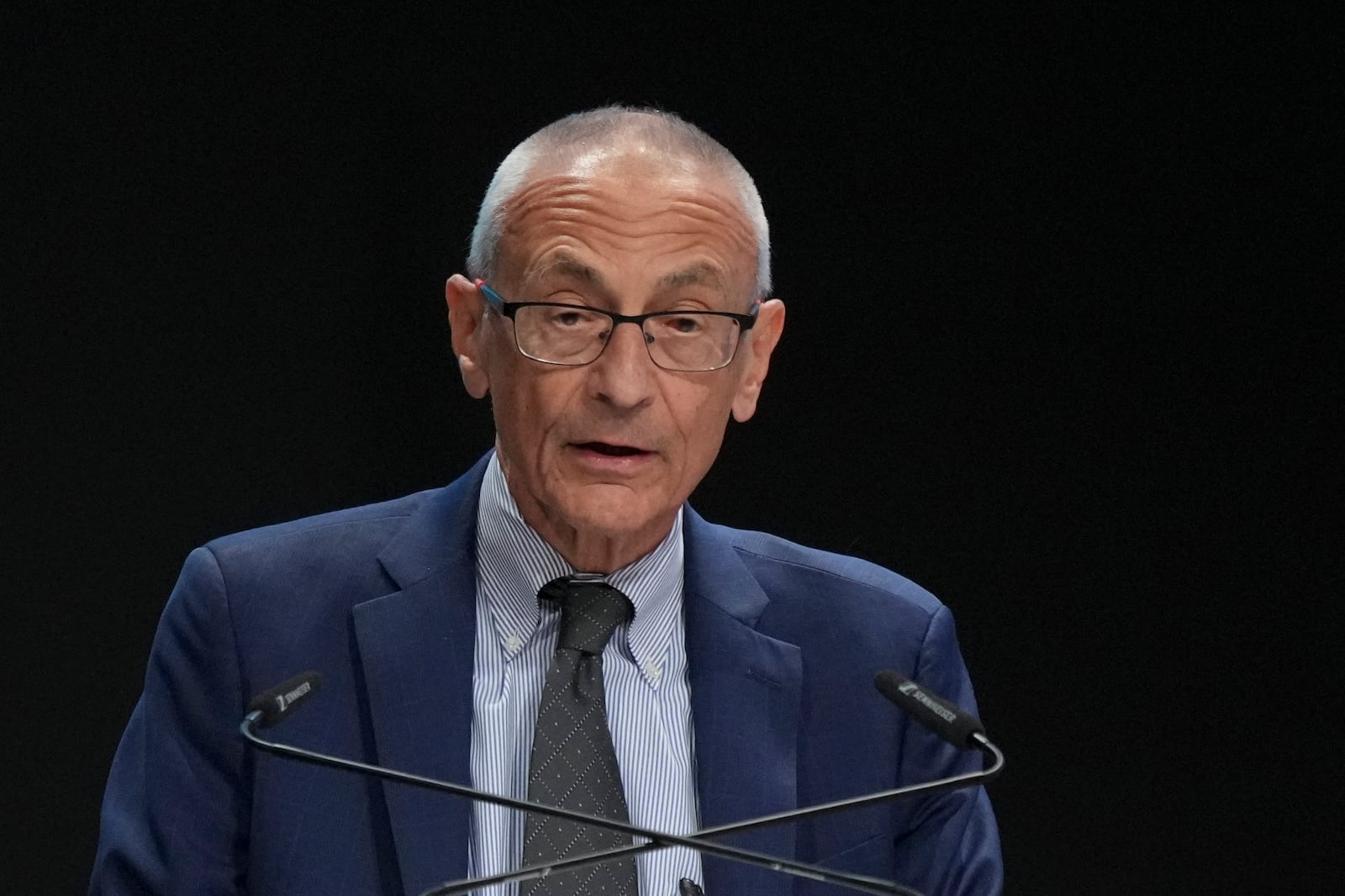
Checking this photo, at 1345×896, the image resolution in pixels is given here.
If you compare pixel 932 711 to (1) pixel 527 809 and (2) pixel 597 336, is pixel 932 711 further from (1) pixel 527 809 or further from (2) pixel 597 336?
(2) pixel 597 336

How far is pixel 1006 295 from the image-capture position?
2654 mm

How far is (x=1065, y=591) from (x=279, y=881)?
4.49 feet

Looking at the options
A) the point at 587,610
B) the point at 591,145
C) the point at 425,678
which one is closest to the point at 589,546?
the point at 587,610

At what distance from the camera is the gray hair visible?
1.89 metres

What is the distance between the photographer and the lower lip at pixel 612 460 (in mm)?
1817

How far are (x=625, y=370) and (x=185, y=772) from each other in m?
Answer: 0.60

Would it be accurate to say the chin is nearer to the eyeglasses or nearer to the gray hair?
the eyeglasses

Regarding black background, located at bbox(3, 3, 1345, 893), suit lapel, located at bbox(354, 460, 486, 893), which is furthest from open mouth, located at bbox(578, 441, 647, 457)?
black background, located at bbox(3, 3, 1345, 893)

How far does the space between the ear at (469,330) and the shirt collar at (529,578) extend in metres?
0.09

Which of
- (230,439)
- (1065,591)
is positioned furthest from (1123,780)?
(230,439)

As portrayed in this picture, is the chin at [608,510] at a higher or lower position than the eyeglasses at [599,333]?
lower

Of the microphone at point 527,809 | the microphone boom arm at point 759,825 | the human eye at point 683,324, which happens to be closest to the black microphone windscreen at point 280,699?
the microphone at point 527,809

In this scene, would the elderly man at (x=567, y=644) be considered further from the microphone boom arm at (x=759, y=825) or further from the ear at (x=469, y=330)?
the microphone boom arm at (x=759, y=825)

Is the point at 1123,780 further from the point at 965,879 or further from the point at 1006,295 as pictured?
the point at 965,879
